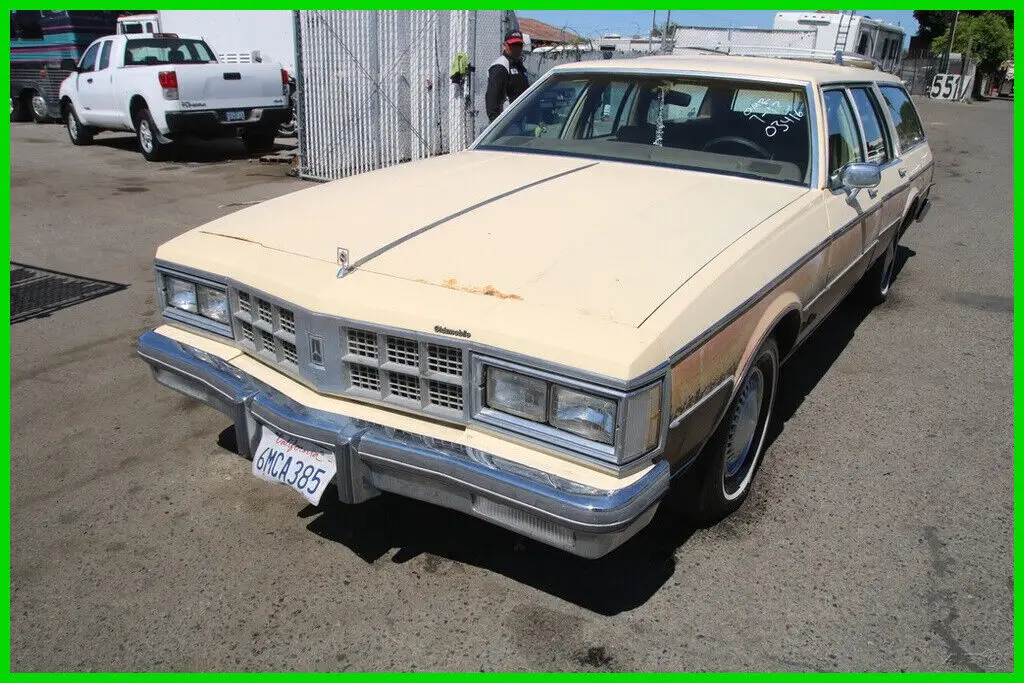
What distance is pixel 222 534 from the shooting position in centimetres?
312

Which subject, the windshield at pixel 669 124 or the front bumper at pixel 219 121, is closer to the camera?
the windshield at pixel 669 124

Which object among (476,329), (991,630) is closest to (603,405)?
(476,329)

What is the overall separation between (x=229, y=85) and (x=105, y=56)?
283cm

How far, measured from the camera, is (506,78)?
8.52 metres

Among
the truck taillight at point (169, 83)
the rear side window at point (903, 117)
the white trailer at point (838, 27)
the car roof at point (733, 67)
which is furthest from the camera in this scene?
the white trailer at point (838, 27)

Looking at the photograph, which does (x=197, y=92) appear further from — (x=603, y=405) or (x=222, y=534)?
(x=603, y=405)

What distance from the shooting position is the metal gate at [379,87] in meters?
10.3

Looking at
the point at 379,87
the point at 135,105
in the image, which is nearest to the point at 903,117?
the point at 379,87

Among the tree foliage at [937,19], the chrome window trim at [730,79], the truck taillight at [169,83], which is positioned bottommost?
the truck taillight at [169,83]

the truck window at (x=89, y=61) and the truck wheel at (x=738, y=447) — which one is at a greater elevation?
the truck window at (x=89, y=61)

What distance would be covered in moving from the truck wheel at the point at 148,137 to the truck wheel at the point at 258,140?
1.37 m

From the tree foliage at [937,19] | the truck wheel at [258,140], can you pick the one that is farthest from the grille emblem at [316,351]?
the tree foliage at [937,19]

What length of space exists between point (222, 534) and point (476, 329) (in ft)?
5.00

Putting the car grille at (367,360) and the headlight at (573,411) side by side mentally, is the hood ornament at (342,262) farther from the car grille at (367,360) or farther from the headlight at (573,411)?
the headlight at (573,411)
